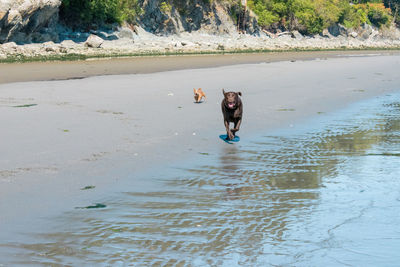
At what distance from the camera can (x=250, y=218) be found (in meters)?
4.84

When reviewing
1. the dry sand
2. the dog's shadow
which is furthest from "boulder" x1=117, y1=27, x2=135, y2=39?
the dog's shadow

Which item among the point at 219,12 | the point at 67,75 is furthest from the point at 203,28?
the point at 67,75

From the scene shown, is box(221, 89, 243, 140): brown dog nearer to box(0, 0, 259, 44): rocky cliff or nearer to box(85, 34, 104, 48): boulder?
box(0, 0, 259, 44): rocky cliff

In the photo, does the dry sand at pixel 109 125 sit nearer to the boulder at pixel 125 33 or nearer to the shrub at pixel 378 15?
the boulder at pixel 125 33

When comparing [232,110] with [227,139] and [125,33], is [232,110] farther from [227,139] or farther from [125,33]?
[125,33]

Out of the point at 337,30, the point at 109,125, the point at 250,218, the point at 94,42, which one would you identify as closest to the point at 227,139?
the point at 109,125

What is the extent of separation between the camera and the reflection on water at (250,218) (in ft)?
12.9

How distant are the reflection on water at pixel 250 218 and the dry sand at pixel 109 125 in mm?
562

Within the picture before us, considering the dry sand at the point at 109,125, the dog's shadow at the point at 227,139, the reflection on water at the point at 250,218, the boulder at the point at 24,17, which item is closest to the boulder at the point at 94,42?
the boulder at the point at 24,17

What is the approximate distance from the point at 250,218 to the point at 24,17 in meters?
31.5

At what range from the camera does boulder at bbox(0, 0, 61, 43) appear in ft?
104

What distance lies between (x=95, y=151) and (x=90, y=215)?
8.98ft

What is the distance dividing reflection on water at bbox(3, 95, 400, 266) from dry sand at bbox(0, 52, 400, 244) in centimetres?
56

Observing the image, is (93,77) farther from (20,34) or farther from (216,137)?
(20,34)
